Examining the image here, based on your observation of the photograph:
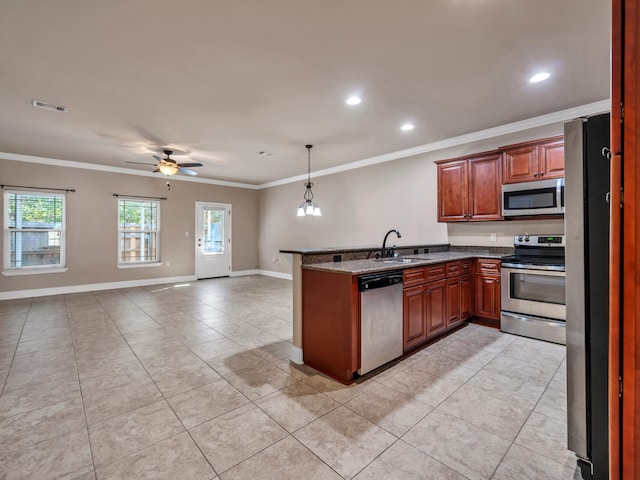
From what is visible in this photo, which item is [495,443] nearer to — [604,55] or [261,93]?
[604,55]

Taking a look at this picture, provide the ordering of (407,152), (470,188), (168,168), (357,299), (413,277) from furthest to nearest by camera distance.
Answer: (407,152)
(168,168)
(470,188)
(413,277)
(357,299)

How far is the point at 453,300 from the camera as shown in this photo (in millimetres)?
3779

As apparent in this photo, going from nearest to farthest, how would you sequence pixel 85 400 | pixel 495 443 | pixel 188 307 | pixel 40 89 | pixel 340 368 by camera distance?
pixel 495 443 → pixel 85 400 → pixel 340 368 → pixel 40 89 → pixel 188 307

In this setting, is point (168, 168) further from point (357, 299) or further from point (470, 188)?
point (470, 188)

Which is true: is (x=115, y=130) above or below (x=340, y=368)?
above

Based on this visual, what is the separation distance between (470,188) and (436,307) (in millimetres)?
1952

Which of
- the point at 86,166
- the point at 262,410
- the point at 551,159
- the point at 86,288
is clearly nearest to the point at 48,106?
the point at 86,166

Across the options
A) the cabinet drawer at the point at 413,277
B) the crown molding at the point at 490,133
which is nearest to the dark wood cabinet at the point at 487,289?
the cabinet drawer at the point at 413,277

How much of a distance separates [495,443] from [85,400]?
2.85 metres

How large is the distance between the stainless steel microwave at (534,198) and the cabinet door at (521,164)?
0.27 ft

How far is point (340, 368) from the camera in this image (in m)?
2.58

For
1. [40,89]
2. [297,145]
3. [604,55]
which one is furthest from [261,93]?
[604,55]

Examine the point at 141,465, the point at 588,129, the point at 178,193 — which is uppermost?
the point at 178,193

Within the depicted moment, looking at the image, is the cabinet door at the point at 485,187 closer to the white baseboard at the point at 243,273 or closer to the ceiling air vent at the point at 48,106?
the ceiling air vent at the point at 48,106
